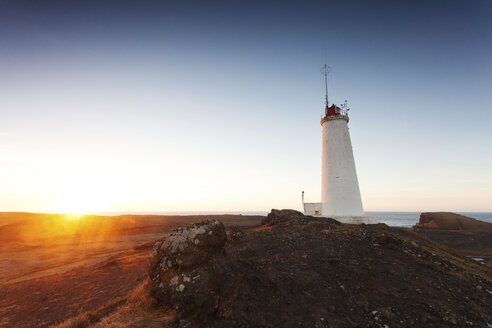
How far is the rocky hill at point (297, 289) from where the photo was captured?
5570 mm

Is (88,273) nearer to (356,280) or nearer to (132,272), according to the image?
(132,272)

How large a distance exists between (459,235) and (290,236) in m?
32.7

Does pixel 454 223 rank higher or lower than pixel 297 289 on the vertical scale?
lower

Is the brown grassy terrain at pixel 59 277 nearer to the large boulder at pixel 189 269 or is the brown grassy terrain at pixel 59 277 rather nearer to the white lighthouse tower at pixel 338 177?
the large boulder at pixel 189 269

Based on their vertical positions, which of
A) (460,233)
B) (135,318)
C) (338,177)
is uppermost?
(338,177)

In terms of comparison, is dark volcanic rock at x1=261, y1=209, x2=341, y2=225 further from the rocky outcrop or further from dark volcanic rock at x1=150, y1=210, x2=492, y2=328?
the rocky outcrop

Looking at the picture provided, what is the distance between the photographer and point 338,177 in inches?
706

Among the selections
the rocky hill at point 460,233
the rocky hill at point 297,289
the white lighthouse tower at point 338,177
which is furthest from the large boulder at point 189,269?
the rocky hill at point 460,233

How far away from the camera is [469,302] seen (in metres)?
6.52

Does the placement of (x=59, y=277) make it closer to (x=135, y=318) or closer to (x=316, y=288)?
(x=135, y=318)

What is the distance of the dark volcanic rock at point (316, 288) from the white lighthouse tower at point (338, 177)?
27.9ft

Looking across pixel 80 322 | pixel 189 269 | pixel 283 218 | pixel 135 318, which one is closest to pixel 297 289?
pixel 189 269

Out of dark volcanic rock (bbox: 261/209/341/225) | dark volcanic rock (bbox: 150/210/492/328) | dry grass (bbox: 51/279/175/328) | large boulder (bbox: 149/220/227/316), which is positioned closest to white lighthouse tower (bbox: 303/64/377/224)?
dark volcanic rock (bbox: 261/209/341/225)

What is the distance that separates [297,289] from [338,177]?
42.8 feet
